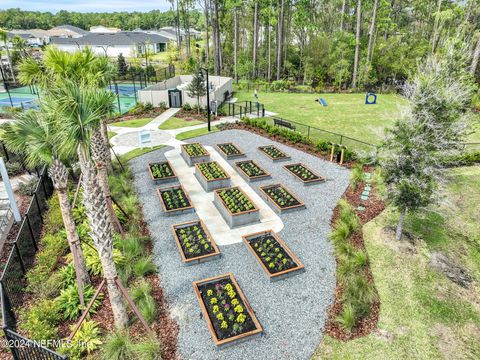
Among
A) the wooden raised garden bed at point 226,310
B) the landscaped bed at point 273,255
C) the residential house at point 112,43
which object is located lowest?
the wooden raised garden bed at point 226,310

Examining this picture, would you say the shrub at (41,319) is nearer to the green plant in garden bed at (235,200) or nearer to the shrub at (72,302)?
the shrub at (72,302)

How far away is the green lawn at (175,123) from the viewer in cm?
Result: 2802

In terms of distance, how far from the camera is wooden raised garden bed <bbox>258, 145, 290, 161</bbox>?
67.5 feet

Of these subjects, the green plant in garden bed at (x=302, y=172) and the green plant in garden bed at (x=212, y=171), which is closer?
the green plant in garden bed at (x=212, y=171)

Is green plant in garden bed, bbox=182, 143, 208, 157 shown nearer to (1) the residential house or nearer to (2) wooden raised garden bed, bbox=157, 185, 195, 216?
(2) wooden raised garden bed, bbox=157, 185, 195, 216

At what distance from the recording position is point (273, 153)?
2125cm

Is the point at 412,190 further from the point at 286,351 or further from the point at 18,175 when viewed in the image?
the point at 18,175

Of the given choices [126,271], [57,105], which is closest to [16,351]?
[126,271]

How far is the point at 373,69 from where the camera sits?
Result: 152ft

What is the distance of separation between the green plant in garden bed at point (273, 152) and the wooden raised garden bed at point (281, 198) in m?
4.44

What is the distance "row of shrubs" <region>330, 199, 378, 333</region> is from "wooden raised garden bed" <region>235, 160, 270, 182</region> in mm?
5378

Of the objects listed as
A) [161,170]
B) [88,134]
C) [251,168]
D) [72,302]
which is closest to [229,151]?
[251,168]

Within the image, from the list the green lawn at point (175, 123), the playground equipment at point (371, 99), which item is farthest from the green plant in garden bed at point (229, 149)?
the playground equipment at point (371, 99)

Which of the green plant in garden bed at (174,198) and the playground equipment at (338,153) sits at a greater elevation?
the playground equipment at (338,153)
